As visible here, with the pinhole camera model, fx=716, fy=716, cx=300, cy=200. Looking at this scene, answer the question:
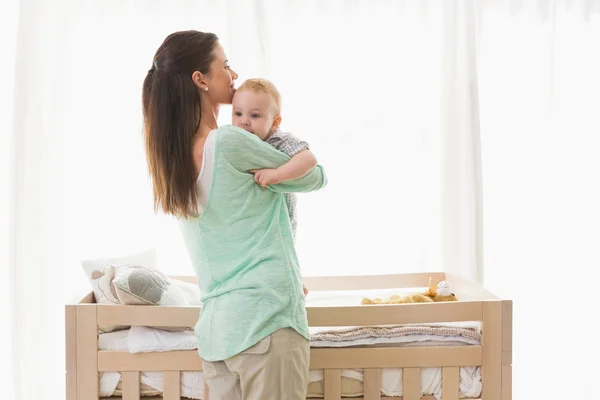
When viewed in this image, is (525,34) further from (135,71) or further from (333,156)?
(135,71)

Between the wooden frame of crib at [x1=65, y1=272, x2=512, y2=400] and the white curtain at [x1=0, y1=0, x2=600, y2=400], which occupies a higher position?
the white curtain at [x1=0, y1=0, x2=600, y2=400]

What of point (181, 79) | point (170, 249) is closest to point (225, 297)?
point (181, 79)

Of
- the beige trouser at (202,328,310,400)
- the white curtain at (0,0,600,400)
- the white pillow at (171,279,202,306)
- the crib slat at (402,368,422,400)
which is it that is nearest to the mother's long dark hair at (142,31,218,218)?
the beige trouser at (202,328,310,400)

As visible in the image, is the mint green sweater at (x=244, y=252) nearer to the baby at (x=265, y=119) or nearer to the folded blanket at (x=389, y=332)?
the baby at (x=265, y=119)

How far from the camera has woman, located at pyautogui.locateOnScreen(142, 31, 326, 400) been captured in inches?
67.6

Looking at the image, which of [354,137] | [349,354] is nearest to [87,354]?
[349,354]

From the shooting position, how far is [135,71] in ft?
10.5

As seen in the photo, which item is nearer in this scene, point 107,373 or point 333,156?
point 107,373

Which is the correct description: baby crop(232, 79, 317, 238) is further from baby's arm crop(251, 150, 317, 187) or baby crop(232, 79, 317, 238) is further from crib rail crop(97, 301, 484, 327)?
crib rail crop(97, 301, 484, 327)

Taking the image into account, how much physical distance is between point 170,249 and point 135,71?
2.66 ft

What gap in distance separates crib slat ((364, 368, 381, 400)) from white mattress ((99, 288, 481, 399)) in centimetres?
3

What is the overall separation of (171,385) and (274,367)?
0.65 meters

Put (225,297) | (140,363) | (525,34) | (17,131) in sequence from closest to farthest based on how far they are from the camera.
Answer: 1. (225,297)
2. (140,363)
3. (17,131)
4. (525,34)

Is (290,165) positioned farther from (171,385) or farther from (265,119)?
(171,385)
